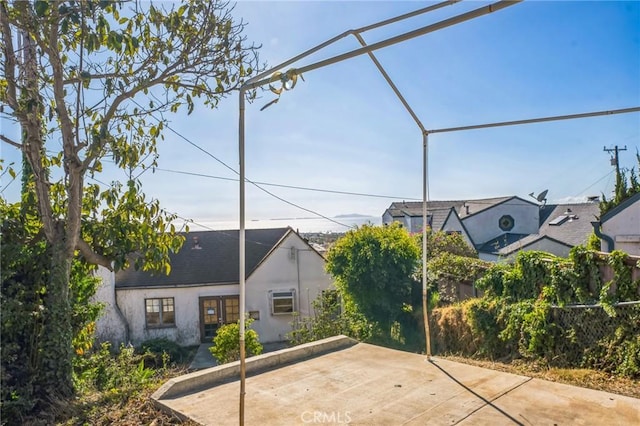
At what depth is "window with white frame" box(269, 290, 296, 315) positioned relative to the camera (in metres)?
16.5

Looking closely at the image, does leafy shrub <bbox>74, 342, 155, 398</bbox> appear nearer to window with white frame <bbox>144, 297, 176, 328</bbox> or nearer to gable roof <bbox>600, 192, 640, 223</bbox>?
window with white frame <bbox>144, 297, 176, 328</bbox>

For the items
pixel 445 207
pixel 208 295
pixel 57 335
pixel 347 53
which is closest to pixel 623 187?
pixel 347 53

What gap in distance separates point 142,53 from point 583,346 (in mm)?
7317

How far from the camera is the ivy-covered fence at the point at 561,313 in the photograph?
5539mm

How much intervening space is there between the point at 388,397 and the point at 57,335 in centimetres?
401

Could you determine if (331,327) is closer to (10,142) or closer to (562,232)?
(10,142)

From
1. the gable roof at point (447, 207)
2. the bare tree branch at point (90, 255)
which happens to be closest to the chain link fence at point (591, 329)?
the bare tree branch at point (90, 255)

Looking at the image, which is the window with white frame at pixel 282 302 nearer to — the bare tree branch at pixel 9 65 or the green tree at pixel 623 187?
the green tree at pixel 623 187

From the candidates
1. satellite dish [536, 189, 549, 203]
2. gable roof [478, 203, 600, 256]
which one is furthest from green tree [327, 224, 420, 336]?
satellite dish [536, 189, 549, 203]

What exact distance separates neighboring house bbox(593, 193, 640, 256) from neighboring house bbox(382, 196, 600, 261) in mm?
7054

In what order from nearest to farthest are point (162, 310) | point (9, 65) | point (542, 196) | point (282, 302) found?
1. point (9, 65)
2. point (162, 310)
3. point (282, 302)
4. point (542, 196)

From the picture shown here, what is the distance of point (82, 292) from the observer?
6.10 metres

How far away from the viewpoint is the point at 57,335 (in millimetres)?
4945

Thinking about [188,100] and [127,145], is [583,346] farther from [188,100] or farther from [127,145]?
[127,145]
